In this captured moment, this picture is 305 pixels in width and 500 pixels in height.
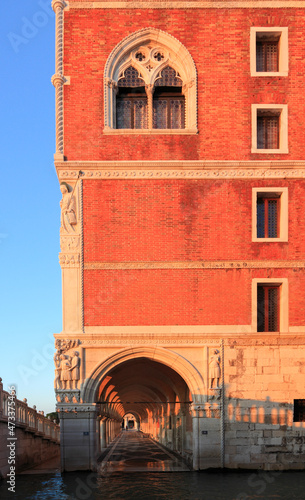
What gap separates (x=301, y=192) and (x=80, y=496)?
13.9 metres

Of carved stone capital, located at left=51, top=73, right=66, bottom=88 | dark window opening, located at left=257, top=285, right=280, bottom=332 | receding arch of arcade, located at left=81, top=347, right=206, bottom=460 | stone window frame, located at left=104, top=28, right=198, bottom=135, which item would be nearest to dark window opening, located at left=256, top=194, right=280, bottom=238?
dark window opening, located at left=257, top=285, right=280, bottom=332

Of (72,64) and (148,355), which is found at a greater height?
(72,64)

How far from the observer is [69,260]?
21.0 meters

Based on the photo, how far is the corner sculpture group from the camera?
803 inches

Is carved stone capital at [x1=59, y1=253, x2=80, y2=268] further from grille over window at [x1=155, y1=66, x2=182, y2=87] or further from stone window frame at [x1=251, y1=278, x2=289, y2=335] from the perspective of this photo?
grille over window at [x1=155, y1=66, x2=182, y2=87]

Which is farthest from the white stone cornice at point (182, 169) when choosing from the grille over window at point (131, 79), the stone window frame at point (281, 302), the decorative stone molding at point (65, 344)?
the decorative stone molding at point (65, 344)

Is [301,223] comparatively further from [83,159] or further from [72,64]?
[72,64]

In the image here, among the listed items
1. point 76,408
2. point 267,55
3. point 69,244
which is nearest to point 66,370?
point 76,408

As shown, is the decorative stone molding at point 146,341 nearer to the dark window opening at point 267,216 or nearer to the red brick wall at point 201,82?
the dark window opening at point 267,216

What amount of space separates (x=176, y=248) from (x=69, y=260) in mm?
4275

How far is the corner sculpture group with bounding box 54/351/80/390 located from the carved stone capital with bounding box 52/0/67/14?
1396cm

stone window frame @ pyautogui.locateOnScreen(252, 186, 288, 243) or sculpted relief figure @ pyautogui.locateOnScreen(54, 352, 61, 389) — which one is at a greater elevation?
stone window frame @ pyautogui.locateOnScreen(252, 186, 288, 243)

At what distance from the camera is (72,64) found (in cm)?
2175

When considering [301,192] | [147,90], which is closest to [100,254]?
[147,90]
